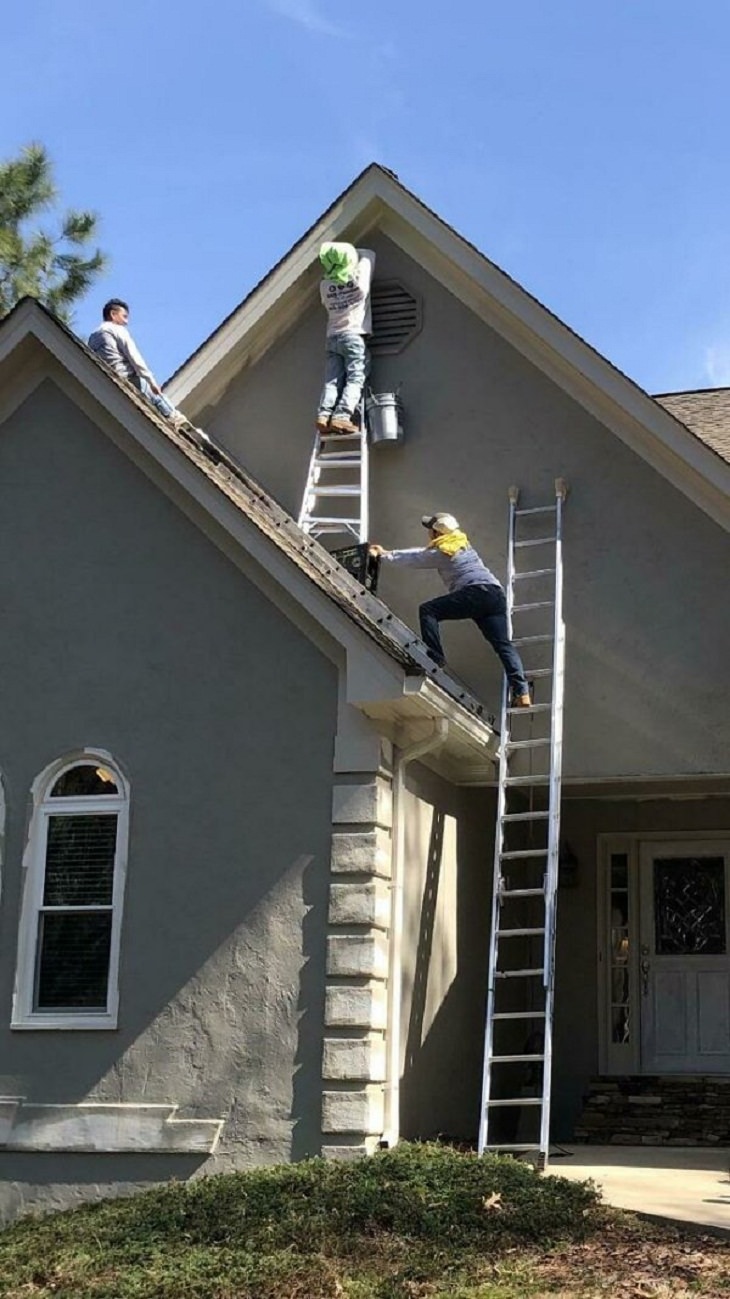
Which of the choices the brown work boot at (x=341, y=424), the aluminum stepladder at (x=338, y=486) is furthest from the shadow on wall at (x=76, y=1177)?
the brown work boot at (x=341, y=424)

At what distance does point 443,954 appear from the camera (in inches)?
473

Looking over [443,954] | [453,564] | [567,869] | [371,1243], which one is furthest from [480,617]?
[371,1243]

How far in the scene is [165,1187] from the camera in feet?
32.2

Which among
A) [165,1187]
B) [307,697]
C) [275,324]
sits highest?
[275,324]

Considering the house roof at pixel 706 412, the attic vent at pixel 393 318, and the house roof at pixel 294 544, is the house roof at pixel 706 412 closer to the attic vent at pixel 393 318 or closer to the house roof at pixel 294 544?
the attic vent at pixel 393 318

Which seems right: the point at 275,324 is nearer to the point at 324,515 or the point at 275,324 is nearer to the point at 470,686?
the point at 324,515

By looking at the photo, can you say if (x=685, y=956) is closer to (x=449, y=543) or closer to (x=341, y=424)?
(x=449, y=543)

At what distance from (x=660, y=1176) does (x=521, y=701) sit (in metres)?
3.47

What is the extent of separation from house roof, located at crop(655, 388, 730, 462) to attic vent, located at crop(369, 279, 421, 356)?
2.48 metres

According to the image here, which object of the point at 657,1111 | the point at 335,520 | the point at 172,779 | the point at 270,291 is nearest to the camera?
the point at 172,779

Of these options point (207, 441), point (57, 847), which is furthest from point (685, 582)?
point (57, 847)

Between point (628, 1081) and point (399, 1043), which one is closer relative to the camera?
point (399, 1043)

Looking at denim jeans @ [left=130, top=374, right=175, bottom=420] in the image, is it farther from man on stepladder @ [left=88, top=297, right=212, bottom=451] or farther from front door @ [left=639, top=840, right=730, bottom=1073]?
front door @ [left=639, top=840, right=730, bottom=1073]

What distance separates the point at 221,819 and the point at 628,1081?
5.34 meters
